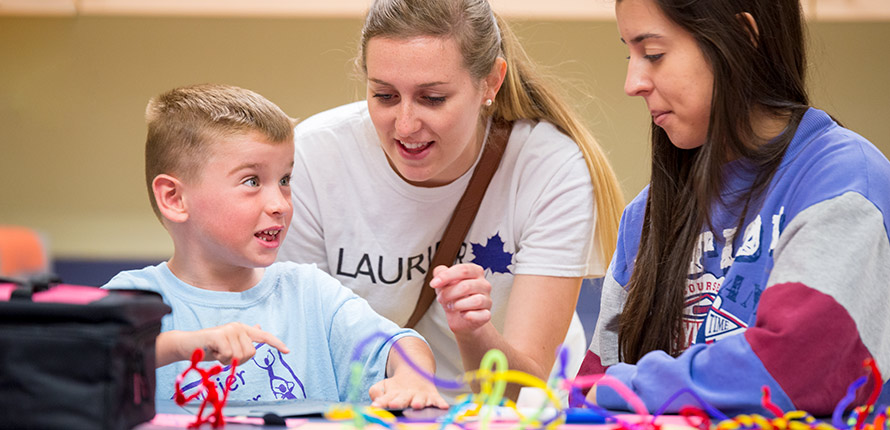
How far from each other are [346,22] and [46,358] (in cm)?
385

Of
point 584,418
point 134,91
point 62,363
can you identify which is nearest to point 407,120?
point 584,418

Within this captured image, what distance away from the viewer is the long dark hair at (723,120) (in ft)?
3.52

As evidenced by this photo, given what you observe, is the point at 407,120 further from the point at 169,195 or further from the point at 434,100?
the point at 169,195

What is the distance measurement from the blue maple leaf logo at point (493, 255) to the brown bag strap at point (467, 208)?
0.04 m

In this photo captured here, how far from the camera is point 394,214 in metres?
1.64

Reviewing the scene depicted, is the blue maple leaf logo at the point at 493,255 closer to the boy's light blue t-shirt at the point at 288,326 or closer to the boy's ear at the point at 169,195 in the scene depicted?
the boy's light blue t-shirt at the point at 288,326

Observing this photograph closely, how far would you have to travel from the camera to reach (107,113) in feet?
14.6

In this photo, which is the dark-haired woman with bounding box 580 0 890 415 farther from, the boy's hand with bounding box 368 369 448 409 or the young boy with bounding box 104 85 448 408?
the young boy with bounding box 104 85 448 408

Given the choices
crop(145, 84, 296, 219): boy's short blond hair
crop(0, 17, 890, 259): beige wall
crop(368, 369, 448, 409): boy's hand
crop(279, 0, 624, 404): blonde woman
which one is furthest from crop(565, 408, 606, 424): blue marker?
crop(0, 17, 890, 259): beige wall

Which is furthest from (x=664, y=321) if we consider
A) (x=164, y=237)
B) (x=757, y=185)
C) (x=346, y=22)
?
(x=164, y=237)

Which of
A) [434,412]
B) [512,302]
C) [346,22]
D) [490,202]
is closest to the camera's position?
[434,412]

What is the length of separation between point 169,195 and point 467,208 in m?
0.57

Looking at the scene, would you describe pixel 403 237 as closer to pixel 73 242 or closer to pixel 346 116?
pixel 346 116

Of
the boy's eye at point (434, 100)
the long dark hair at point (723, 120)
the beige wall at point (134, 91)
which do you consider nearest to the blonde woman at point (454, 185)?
the boy's eye at point (434, 100)
